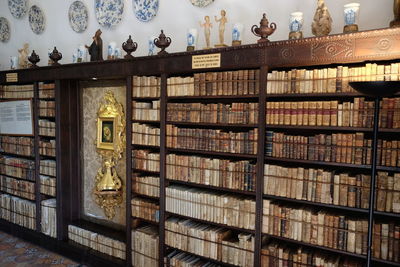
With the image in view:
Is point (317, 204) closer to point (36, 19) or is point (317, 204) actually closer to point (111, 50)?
point (111, 50)

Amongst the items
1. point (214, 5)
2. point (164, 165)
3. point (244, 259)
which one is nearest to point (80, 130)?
point (164, 165)

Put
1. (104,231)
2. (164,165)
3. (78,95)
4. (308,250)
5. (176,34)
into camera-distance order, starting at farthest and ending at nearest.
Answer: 1. (78,95)
2. (104,231)
3. (176,34)
4. (164,165)
5. (308,250)

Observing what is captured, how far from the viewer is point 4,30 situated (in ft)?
16.2

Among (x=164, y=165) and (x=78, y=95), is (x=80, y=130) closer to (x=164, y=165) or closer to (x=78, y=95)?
(x=78, y=95)

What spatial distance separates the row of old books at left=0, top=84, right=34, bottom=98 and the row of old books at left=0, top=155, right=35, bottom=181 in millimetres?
827

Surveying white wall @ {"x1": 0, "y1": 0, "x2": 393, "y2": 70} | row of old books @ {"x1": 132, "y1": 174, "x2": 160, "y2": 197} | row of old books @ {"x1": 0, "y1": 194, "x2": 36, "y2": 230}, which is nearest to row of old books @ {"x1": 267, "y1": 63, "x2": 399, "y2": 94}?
white wall @ {"x1": 0, "y1": 0, "x2": 393, "y2": 70}

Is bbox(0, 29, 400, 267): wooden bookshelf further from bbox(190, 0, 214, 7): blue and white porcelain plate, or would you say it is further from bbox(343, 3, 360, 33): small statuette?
bbox(190, 0, 214, 7): blue and white porcelain plate

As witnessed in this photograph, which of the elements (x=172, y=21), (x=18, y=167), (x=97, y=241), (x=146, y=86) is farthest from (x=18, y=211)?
(x=172, y=21)

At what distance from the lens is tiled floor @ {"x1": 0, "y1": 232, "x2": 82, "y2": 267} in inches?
138

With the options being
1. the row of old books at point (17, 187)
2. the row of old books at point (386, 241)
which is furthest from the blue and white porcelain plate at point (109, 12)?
the row of old books at point (386, 241)

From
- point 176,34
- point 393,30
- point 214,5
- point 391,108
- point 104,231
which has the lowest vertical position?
point 104,231

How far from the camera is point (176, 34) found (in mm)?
3182

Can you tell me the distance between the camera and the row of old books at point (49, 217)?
382cm

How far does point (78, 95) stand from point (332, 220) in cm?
306
